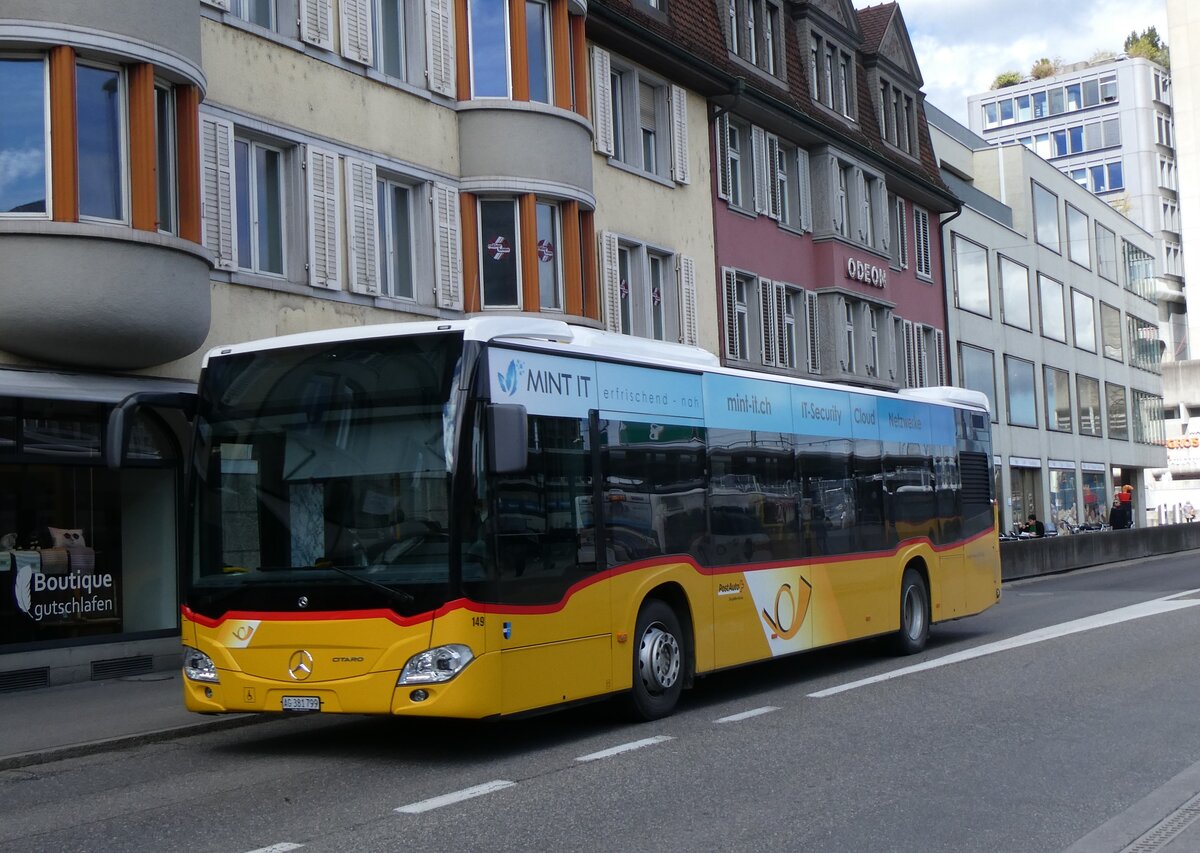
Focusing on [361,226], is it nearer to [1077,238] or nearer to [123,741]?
[123,741]

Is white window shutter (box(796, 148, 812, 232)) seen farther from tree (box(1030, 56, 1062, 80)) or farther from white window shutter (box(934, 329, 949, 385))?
tree (box(1030, 56, 1062, 80))

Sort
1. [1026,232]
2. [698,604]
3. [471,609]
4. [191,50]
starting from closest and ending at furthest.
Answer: [471,609]
[698,604]
[191,50]
[1026,232]

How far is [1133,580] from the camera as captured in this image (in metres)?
29.6

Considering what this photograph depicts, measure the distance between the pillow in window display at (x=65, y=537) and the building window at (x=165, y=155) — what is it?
328 cm

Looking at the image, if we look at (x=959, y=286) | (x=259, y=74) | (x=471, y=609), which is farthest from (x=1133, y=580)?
(x=471, y=609)

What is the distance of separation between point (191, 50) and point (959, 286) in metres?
32.0

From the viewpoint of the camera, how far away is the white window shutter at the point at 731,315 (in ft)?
94.9

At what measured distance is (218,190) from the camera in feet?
56.7

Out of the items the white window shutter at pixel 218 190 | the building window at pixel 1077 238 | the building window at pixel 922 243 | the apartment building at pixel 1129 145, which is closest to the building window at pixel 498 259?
the white window shutter at pixel 218 190

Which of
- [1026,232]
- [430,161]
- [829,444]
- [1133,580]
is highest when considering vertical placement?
[1026,232]

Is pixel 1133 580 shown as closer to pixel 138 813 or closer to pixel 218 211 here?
pixel 218 211

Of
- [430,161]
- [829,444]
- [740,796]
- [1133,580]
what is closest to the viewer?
[740,796]

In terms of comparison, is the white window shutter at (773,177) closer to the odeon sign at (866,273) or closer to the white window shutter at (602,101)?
the odeon sign at (866,273)

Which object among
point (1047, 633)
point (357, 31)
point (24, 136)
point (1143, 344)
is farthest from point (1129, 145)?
point (24, 136)
